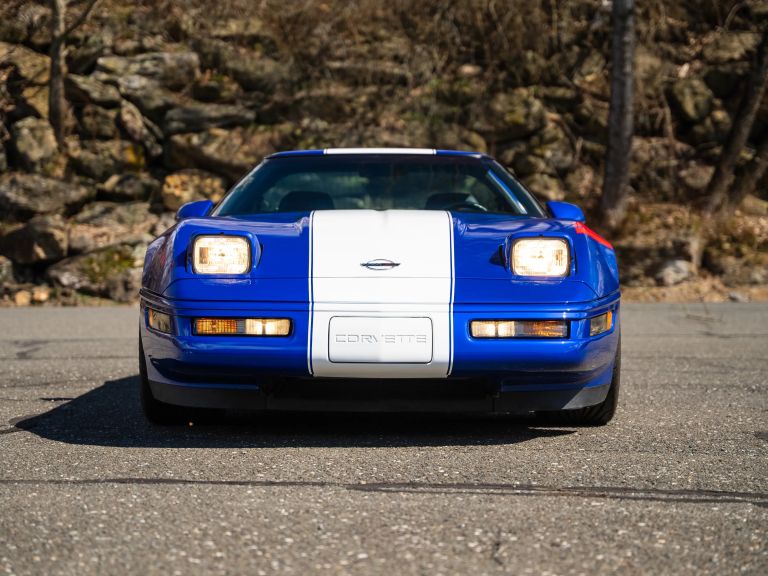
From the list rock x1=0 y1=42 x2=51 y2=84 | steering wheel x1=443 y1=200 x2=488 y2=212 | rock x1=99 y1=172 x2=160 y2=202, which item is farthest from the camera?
rock x1=0 y1=42 x2=51 y2=84

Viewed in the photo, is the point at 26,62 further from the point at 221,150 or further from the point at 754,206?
the point at 754,206

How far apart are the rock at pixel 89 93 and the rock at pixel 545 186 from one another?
5.81m

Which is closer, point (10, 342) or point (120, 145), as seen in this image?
point (10, 342)

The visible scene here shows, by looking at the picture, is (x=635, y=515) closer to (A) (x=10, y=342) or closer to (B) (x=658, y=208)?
(A) (x=10, y=342)

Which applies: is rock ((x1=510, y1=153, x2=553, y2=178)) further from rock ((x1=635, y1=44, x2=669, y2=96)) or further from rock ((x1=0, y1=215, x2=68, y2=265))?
rock ((x1=0, y1=215, x2=68, y2=265))

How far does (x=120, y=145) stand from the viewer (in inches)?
567

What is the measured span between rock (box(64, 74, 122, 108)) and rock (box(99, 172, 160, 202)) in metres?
1.35

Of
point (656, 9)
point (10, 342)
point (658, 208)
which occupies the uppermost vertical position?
point (656, 9)

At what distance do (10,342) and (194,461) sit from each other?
473cm

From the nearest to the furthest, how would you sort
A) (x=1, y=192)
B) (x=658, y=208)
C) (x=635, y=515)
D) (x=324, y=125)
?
(x=635, y=515) → (x=1, y=192) → (x=658, y=208) → (x=324, y=125)

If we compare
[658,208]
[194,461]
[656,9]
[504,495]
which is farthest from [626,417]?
[656,9]

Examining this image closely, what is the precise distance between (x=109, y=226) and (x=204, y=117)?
2.38m

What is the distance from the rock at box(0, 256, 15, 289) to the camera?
11.7 m

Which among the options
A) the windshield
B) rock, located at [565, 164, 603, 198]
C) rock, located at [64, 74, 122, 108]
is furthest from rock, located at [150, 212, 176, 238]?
the windshield
